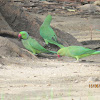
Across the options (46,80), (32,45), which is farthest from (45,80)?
(32,45)

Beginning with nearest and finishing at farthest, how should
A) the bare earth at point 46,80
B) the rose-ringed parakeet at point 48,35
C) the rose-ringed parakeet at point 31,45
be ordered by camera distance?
the bare earth at point 46,80 < the rose-ringed parakeet at point 31,45 < the rose-ringed parakeet at point 48,35

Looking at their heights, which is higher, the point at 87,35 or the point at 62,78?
the point at 62,78

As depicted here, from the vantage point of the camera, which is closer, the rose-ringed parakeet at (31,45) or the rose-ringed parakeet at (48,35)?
the rose-ringed parakeet at (31,45)

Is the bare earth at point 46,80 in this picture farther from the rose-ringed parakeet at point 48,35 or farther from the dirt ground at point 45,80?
the rose-ringed parakeet at point 48,35

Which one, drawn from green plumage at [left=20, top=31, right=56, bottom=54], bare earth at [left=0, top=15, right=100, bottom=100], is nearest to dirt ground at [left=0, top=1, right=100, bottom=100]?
bare earth at [left=0, top=15, right=100, bottom=100]

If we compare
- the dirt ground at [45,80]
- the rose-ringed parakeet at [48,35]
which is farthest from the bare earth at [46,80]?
the rose-ringed parakeet at [48,35]

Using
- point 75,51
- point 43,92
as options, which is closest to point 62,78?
point 43,92

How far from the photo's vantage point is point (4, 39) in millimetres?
6527

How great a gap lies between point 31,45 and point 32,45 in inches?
1.0

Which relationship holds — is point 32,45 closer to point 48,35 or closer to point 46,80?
point 48,35

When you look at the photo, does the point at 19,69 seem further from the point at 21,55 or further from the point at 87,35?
the point at 87,35

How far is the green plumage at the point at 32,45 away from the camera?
6.42m

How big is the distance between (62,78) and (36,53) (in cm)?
224

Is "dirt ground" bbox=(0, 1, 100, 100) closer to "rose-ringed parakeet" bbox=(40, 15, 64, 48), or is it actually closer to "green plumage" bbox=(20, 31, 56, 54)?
"green plumage" bbox=(20, 31, 56, 54)
